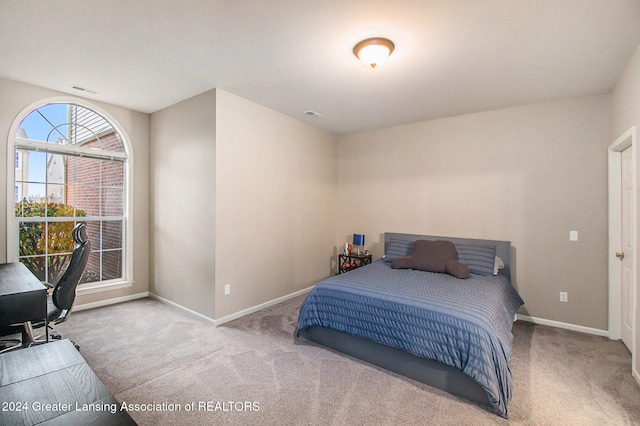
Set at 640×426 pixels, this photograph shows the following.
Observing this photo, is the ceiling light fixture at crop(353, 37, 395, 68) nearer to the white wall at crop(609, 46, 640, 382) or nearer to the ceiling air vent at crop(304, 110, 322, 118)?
the ceiling air vent at crop(304, 110, 322, 118)

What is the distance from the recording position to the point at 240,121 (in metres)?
3.62

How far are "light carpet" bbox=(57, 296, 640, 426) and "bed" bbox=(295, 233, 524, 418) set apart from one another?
0.13m

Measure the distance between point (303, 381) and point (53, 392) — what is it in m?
1.61

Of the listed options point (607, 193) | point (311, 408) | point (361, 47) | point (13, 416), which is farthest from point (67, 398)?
point (607, 193)

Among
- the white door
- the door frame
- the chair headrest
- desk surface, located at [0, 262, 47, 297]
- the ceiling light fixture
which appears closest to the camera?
desk surface, located at [0, 262, 47, 297]

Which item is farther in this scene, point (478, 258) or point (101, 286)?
point (101, 286)

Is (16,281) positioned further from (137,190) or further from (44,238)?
(137,190)

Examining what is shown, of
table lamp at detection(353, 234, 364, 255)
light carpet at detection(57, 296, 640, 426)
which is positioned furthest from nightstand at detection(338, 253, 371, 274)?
light carpet at detection(57, 296, 640, 426)

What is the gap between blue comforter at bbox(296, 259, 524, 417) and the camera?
6.61 ft

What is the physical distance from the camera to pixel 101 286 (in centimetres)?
391

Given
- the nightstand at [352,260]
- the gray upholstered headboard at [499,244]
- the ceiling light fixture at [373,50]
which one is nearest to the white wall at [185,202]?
the ceiling light fixture at [373,50]

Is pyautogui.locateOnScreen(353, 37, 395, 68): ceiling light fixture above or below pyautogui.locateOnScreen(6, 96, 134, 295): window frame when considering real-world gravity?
above

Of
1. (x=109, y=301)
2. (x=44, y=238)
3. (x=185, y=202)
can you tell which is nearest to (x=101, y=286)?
(x=109, y=301)

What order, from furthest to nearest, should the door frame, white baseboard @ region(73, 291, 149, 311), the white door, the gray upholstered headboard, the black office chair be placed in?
white baseboard @ region(73, 291, 149, 311), the gray upholstered headboard, the door frame, the white door, the black office chair
